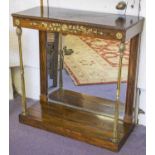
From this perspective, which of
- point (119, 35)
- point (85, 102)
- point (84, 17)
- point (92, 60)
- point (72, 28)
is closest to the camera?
point (119, 35)

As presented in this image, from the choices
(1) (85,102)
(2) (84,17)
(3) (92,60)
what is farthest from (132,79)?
(2) (84,17)

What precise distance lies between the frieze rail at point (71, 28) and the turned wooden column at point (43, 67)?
324 millimetres

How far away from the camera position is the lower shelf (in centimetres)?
196

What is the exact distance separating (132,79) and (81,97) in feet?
1.66

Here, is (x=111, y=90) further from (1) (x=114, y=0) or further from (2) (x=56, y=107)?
(1) (x=114, y=0)

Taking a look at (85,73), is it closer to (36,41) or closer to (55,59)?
(55,59)

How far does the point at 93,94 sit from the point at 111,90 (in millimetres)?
171

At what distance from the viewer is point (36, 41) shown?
7.89 feet

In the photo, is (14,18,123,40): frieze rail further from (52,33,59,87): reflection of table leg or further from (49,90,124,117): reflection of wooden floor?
(49,90,124,117): reflection of wooden floor

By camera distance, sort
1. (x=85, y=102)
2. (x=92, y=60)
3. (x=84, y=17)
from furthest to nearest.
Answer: (x=85, y=102) < (x=92, y=60) < (x=84, y=17)

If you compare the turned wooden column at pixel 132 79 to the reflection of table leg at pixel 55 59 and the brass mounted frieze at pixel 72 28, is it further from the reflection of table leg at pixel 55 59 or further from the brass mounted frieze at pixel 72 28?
the reflection of table leg at pixel 55 59

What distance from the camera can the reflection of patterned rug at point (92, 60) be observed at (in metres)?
2.07

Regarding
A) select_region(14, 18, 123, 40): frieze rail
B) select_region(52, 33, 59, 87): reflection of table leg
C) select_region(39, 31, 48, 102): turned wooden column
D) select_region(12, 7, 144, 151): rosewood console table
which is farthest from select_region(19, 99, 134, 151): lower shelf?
select_region(14, 18, 123, 40): frieze rail
